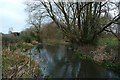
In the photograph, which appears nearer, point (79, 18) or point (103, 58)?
point (103, 58)

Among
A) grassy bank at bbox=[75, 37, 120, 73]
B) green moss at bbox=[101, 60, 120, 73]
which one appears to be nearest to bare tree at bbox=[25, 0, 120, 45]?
grassy bank at bbox=[75, 37, 120, 73]

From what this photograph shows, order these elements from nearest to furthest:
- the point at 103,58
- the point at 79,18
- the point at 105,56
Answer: the point at 103,58 → the point at 105,56 → the point at 79,18

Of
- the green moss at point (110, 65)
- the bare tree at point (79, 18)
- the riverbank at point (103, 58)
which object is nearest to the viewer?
the green moss at point (110, 65)

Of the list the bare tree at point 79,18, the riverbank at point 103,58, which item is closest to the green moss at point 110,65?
the riverbank at point 103,58

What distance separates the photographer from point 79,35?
2308 cm

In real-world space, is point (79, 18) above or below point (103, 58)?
above

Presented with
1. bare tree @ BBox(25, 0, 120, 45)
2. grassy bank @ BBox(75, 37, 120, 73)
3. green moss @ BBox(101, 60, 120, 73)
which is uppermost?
bare tree @ BBox(25, 0, 120, 45)

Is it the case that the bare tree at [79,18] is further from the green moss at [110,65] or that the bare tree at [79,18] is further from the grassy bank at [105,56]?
the green moss at [110,65]

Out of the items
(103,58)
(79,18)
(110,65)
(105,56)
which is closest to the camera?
(110,65)

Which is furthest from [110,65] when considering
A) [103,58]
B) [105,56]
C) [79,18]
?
[79,18]

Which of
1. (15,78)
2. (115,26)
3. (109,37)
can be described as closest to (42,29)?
(109,37)

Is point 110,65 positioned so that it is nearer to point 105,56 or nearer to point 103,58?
point 103,58

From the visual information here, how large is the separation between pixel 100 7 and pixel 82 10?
1.86m

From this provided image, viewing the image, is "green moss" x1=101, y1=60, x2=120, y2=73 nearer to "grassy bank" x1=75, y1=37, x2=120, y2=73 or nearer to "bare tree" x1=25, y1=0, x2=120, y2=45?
"grassy bank" x1=75, y1=37, x2=120, y2=73
